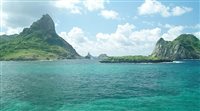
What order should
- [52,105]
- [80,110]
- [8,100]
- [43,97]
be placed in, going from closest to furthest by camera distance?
[80,110] < [52,105] < [8,100] < [43,97]

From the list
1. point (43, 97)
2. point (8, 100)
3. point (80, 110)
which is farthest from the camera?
point (43, 97)

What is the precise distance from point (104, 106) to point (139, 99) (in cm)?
1160

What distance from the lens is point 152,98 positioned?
63.2m

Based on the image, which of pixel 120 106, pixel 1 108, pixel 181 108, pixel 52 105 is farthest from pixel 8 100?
pixel 181 108

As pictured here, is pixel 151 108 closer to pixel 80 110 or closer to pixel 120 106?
pixel 120 106

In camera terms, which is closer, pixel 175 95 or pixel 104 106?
pixel 104 106

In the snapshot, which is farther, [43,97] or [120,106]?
[43,97]

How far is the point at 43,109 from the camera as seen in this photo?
51344 mm

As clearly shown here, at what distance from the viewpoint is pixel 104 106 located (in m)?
54.0

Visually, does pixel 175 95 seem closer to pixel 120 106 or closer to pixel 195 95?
pixel 195 95

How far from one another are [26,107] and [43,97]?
42.2ft

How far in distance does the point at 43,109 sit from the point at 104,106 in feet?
40.5

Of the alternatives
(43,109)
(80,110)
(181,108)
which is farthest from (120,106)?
(43,109)

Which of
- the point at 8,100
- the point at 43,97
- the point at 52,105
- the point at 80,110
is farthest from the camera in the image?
the point at 43,97
